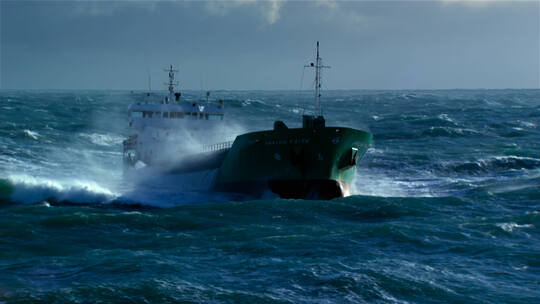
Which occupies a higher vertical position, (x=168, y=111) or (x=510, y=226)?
(x=168, y=111)

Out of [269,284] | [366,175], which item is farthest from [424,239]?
[366,175]

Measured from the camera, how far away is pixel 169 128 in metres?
38.2

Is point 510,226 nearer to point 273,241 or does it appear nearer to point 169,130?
point 273,241

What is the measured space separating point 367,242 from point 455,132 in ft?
156

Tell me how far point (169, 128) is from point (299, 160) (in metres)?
12.2

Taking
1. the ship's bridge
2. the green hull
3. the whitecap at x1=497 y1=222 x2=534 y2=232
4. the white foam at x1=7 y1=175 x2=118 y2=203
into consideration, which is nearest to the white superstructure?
the ship's bridge

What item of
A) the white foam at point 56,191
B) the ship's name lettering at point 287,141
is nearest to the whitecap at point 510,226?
the ship's name lettering at point 287,141

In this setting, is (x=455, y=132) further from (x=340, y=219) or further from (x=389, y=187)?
(x=340, y=219)

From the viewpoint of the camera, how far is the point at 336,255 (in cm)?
1814

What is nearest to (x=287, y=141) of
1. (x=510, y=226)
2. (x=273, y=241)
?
(x=273, y=241)

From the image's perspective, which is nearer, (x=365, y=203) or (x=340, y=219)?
(x=340, y=219)

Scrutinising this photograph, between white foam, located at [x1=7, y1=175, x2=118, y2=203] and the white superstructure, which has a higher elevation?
the white superstructure

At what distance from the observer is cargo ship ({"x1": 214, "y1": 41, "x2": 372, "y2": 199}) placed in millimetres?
29078

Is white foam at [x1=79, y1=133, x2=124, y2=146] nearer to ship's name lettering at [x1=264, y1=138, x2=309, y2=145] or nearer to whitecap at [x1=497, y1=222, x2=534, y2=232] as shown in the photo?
ship's name lettering at [x1=264, y1=138, x2=309, y2=145]
